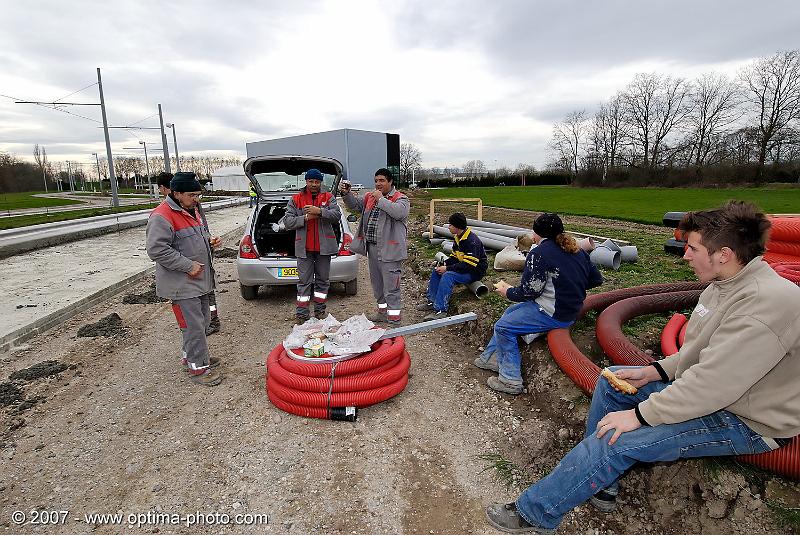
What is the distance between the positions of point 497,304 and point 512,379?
67.4 inches

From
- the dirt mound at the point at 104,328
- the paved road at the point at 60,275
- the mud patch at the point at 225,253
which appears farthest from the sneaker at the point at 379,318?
the mud patch at the point at 225,253

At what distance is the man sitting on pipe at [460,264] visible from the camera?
536 centimetres

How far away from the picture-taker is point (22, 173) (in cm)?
5947

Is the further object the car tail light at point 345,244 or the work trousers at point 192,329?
the car tail light at point 345,244

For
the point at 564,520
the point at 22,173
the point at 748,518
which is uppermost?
the point at 22,173

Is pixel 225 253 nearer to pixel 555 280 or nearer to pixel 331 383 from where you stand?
pixel 331 383

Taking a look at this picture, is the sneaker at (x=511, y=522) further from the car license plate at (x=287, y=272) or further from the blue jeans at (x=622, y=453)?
the car license plate at (x=287, y=272)

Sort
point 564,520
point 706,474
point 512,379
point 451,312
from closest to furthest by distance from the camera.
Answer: point 706,474, point 564,520, point 512,379, point 451,312

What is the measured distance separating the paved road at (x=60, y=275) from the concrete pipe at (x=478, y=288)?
210 inches

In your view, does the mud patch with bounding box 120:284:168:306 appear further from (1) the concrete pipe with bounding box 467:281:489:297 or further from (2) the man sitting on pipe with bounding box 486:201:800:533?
(2) the man sitting on pipe with bounding box 486:201:800:533

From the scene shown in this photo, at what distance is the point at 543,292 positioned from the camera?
3.65 m

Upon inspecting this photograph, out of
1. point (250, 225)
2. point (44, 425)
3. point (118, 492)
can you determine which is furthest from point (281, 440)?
point (250, 225)

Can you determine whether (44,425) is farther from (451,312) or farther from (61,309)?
(451,312)

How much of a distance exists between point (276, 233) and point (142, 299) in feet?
7.47
